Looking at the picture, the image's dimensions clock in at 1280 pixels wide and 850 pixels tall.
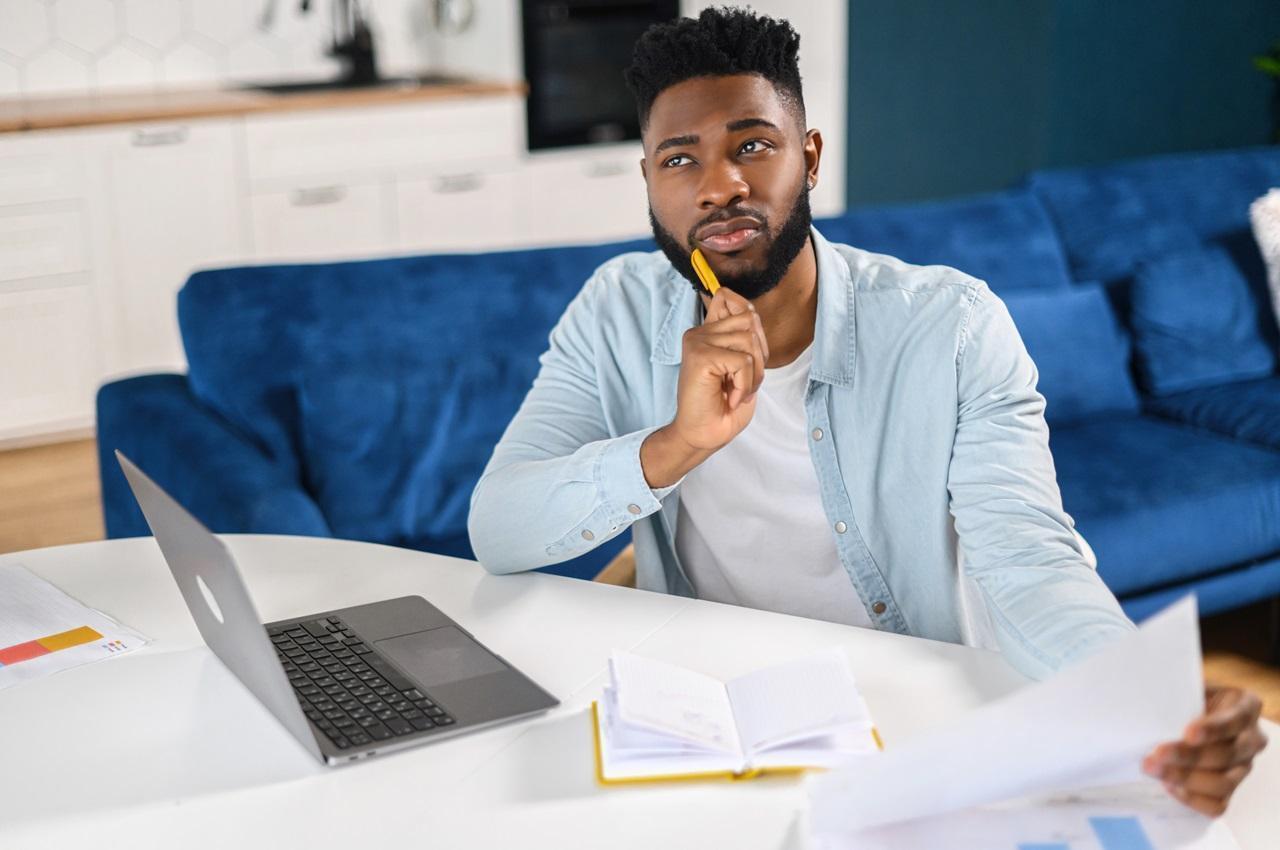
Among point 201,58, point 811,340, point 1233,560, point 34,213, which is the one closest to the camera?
point 811,340

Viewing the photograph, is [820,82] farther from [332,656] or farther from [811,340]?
[332,656]

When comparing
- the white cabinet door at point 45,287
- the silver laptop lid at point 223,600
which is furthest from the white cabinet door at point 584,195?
the silver laptop lid at point 223,600

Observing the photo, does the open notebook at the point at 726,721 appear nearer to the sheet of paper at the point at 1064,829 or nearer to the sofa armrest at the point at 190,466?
the sheet of paper at the point at 1064,829

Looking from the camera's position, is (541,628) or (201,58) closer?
(541,628)

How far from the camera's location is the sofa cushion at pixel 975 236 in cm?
287

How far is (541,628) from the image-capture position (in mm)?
1356

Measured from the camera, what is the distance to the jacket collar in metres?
1.57

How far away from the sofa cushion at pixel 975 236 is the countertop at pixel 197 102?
201cm

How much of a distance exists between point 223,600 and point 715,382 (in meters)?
0.48

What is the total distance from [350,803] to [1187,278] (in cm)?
255

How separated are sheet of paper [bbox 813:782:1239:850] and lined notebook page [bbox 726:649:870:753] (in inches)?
5.1

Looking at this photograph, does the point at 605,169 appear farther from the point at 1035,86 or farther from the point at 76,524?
the point at 76,524

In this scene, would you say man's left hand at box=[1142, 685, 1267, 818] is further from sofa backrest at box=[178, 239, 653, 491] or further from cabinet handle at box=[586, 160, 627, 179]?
cabinet handle at box=[586, 160, 627, 179]

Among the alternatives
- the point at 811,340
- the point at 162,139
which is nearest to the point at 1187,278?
the point at 811,340
